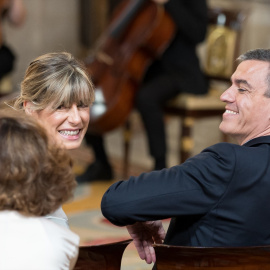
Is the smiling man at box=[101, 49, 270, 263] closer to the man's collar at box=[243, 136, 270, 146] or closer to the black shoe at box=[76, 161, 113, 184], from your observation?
the man's collar at box=[243, 136, 270, 146]

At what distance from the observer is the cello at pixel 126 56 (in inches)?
164

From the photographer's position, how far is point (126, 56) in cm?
419

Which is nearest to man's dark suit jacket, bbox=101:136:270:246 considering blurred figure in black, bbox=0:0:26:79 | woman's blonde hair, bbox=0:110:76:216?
Result: woman's blonde hair, bbox=0:110:76:216

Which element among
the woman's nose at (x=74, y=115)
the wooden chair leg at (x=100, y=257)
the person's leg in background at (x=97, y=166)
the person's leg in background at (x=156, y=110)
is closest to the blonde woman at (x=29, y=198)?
the wooden chair leg at (x=100, y=257)

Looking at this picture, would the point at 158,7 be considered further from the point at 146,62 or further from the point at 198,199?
the point at 198,199

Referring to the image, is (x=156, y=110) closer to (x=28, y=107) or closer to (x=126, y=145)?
(x=126, y=145)

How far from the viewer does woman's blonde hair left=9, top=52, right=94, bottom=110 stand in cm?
209

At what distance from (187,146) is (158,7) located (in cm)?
94

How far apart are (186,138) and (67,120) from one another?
2190mm

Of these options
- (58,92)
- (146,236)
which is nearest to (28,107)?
(58,92)

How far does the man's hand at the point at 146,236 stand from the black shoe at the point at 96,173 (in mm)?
2853

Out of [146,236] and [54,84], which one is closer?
[146,236]

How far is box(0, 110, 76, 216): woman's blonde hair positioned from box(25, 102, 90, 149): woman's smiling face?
80cm

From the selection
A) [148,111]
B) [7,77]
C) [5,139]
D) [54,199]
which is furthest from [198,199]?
[7,77]
